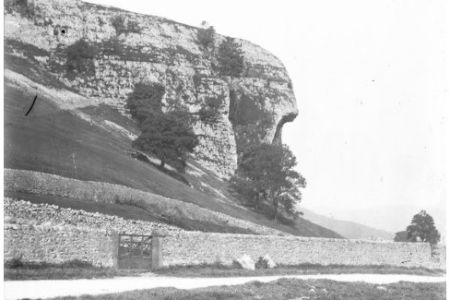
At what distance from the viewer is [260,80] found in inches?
4606

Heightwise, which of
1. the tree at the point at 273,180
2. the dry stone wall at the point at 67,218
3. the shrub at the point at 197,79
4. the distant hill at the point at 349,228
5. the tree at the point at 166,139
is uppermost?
the shrub at the point at 197,79

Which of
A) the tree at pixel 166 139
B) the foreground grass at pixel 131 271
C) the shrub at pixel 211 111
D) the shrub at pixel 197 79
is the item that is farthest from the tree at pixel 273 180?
the foreground grass at pixel 131 271

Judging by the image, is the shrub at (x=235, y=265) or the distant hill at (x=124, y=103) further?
the distant hill at (x=124, y=103)

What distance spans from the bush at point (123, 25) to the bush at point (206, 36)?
1332 cm

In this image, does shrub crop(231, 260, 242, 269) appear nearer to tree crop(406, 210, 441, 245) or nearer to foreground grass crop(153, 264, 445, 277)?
foreground grass crop(153, 264, 445, 277)

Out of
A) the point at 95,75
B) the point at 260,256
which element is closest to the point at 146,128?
the point at 95,75

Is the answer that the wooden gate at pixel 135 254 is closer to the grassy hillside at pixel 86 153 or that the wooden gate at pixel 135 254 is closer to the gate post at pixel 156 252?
the gate post at pixel 156 252

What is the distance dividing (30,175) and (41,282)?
2295cm

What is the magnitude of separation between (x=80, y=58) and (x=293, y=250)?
65.7 meters

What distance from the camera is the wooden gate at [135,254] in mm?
30766

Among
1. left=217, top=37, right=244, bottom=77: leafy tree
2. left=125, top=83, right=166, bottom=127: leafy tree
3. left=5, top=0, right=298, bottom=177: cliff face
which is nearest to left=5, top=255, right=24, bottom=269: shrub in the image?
left=125, top=83, right=166, bottom=127: leafy tree

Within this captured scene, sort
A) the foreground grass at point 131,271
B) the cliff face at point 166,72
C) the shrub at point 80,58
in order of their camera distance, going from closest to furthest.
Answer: the foreground grass at point 131,271
the shrub at point 80,58
the cliff face at point 166,72

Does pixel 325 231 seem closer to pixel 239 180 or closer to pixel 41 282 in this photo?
pixel 239 180

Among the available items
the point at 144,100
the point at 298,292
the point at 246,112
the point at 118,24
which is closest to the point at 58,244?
the point at 298,292
